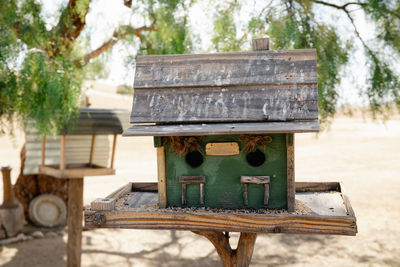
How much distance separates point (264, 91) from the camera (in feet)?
9.25

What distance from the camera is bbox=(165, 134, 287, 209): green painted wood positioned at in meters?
2.89

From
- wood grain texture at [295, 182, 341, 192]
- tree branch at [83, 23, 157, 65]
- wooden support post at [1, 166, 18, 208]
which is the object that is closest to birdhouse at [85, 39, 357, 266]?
wood grain texture at [295, 182, 341, 192]

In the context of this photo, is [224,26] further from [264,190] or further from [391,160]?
[391,160]

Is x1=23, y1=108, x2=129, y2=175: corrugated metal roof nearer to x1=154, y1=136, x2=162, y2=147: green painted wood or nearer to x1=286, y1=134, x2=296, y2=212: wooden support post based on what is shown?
x1=154, y1=136, x2=162, y2=147: green painted wood

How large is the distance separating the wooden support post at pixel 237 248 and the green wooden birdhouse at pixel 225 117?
1.69ft

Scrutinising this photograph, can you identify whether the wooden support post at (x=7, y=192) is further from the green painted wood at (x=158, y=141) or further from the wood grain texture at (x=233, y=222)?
the green painted wood at (x=158, y=141)

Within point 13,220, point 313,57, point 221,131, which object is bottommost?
point 13,220

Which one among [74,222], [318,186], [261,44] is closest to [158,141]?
[261,44]

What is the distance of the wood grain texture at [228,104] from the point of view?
2.70 m

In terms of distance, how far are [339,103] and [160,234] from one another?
572 centimetres

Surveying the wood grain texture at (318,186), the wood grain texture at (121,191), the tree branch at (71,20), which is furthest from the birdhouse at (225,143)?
the tree branch at (71,20)

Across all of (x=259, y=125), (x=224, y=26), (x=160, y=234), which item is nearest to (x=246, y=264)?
(x=259, y=125)

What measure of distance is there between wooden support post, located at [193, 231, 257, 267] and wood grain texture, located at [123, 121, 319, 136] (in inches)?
42.1

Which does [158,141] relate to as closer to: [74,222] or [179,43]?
[179,43]
